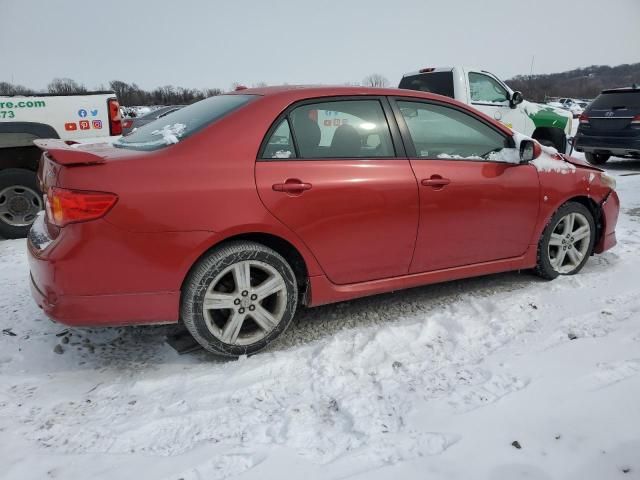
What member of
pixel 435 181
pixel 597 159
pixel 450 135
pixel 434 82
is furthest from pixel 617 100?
pixel 435 181

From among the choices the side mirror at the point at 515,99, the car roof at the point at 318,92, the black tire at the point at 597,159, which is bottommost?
the black tire at the point at 597,159

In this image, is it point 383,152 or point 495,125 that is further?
point 495,125

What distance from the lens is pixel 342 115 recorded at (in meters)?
3.23

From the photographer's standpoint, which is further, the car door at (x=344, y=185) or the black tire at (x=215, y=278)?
the car door at (x=344, y=185)

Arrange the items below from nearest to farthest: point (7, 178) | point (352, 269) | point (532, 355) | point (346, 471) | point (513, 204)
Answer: point (346, 471)
point (532, 355)
point (352, 269)
point (513, 204)
point (7, 178)

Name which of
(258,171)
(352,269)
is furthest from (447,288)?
(258,171)

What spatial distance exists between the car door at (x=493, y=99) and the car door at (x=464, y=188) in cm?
532

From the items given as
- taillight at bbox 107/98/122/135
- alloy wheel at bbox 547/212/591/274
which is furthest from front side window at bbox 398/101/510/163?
taillight at bbox 107/98/122/135

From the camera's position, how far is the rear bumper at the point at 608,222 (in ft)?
13.9

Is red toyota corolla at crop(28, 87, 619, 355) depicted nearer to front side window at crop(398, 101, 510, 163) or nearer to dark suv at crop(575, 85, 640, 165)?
front side window at crop(398, 101, 510, 163)

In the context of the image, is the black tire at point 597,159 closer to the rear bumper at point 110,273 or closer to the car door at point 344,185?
the car door at point 344,185

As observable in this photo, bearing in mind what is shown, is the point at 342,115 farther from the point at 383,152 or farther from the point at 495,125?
the point at 495,125

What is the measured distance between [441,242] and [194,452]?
2080 mm

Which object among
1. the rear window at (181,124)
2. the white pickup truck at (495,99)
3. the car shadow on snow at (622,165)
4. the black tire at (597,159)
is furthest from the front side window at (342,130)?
the black tire at (597,159)
